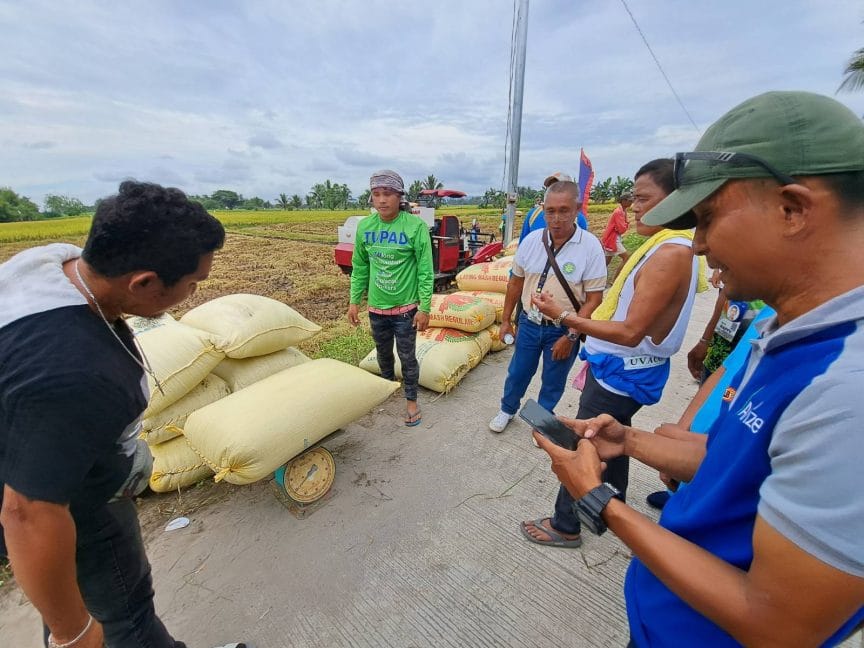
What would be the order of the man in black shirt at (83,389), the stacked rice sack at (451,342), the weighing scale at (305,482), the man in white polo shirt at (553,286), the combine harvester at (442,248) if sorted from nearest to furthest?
the man in black shirt at (83,389), the weighing scale at (305,482), the man in white polo shirt at (553,286), the stacked rice sack at (451,342), the combine harvester at (442,248)

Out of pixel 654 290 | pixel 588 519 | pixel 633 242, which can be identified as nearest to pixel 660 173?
pixel 654 290

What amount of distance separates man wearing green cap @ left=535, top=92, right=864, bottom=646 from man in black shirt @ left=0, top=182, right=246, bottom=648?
114cm

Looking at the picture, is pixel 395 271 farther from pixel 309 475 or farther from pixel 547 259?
pixel 309 475

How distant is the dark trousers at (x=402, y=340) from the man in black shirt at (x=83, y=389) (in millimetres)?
1911

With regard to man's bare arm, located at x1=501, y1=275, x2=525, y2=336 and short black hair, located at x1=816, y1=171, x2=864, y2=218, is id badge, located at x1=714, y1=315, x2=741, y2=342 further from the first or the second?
short black hair, located at x1=816, y1=171, x2=864, y2=218

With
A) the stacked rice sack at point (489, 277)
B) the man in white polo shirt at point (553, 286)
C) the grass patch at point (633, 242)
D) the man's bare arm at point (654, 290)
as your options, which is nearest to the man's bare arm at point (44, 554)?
the man's bare arm at point (654, 290)

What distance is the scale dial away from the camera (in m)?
2.16

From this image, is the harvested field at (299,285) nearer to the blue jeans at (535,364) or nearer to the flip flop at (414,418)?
the flip flop at (414,418)

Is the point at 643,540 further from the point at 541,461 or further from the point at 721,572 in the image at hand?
the point at 541,461

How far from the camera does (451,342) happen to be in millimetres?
3758

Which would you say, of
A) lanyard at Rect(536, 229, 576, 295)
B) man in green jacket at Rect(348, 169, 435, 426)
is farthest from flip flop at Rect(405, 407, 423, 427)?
A: lanyard at Rect(536, 229, 576, 295)

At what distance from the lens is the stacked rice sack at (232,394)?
1.92 m

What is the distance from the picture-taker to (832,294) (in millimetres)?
592

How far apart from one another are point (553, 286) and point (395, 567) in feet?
6.01
